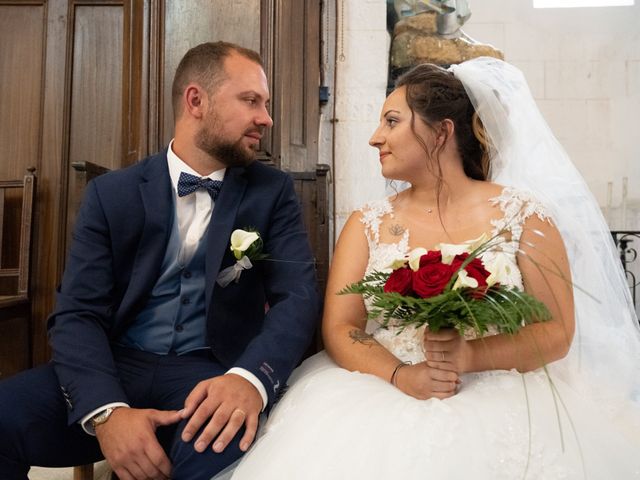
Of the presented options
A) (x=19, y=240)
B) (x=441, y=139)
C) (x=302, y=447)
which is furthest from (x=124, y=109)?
(x=302, y=447)

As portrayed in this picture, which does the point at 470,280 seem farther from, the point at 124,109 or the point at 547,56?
the point at 547,56

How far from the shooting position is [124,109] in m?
3.05

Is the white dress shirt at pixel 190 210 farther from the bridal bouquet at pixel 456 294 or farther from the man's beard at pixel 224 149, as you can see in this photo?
the bridal bouquet at pixel 456 294

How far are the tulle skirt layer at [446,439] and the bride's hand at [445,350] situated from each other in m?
0.09

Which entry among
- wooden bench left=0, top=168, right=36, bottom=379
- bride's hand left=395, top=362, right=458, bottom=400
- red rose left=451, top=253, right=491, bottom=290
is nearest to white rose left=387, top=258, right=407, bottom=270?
red rose left=451, top=253, right=491, bottom=290

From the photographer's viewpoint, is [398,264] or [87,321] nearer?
[398,264]

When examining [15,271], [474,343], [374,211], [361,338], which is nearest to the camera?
[474,343]

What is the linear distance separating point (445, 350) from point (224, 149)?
108 cm

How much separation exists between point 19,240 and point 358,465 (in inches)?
119

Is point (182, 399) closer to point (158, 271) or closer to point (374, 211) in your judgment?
point (158, 271)

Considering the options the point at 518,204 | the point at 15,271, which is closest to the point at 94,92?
the point at 15,271

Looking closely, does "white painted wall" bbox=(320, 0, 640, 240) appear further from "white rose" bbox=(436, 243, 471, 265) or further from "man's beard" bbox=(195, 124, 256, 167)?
"white rose" bbox=(436, 243, 471, 265)

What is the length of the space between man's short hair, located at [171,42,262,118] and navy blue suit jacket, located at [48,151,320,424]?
1.00 feet

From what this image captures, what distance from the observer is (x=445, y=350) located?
58.1 inches
